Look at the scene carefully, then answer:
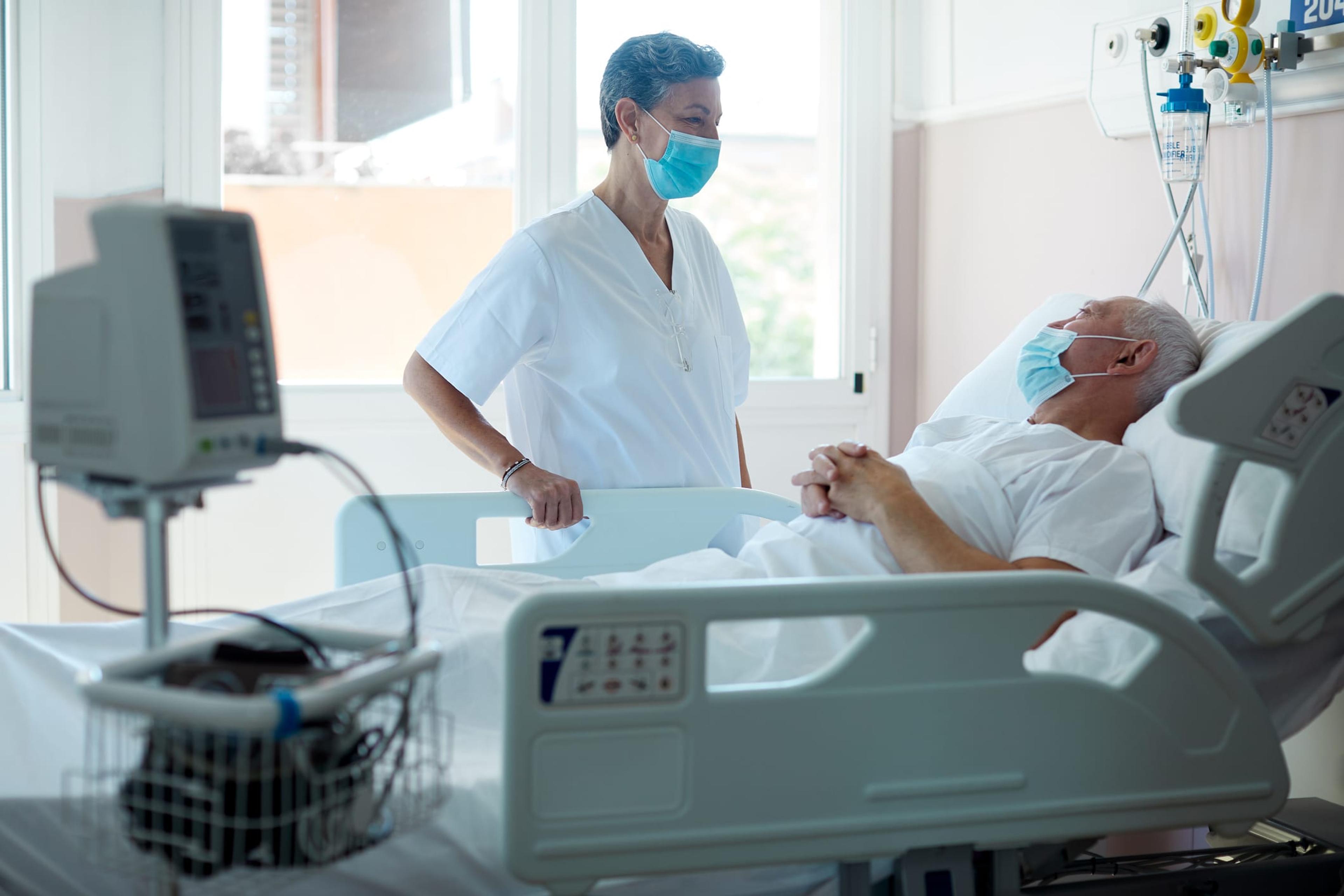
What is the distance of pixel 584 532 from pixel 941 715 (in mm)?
1018

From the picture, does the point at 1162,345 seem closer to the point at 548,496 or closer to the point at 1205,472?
the point at 1205,472

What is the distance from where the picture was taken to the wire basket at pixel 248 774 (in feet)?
2.94

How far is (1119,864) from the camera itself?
1.61 metres

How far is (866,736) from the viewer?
1247mm

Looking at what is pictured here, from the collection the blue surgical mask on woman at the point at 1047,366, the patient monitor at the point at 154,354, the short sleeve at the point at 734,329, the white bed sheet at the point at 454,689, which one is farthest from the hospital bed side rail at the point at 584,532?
the patient monitor at the point at 154,354

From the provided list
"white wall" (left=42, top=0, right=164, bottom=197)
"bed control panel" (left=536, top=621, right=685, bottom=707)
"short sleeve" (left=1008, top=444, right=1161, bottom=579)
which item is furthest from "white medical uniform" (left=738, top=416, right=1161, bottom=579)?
"white wall" (left=42, top=0, right=164, bottom=197)

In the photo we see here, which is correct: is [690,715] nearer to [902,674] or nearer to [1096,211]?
[902,674]

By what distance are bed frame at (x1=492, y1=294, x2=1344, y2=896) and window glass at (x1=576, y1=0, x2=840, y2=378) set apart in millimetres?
2278

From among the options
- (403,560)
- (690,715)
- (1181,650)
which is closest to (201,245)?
(403,560)

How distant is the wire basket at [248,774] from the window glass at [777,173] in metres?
2.61

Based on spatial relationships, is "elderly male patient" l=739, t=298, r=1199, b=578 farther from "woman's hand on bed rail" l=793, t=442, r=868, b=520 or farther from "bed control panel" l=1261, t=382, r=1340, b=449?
Answer: "bed control panel" l=1261, t=382, r=1340, b=449

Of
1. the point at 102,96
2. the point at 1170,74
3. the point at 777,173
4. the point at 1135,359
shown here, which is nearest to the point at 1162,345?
the point at 1135,359

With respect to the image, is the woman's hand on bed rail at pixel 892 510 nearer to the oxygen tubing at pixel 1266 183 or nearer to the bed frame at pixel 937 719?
the bed frame at pixel 937 719

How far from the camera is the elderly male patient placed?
1.65 metres
